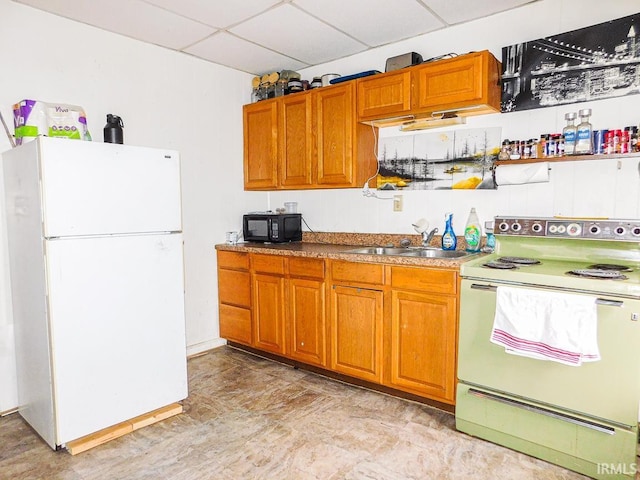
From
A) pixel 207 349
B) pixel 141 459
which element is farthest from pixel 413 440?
pixel 207 349

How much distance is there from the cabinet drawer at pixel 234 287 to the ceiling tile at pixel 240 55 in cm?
183

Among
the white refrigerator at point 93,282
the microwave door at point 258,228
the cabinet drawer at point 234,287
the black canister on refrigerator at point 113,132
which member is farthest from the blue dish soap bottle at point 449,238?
the black canister on refrigerator at point 113,132

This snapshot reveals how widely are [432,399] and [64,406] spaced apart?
206 cm

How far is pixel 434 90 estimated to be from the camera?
271 centimetres

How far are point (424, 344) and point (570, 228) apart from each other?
1.06 metres

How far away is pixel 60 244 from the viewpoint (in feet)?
6.85

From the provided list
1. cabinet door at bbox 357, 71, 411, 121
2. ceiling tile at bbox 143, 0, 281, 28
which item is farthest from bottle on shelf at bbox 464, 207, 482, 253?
ceiling tile at bbox 143, 0, 281, 28

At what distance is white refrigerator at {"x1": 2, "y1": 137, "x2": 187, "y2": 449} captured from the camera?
6.86 feet

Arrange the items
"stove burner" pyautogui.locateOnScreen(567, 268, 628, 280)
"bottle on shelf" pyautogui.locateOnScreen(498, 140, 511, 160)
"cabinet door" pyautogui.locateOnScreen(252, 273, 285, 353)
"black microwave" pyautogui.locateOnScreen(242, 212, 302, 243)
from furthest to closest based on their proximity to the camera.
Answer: "black microwave" pyautogui.locateOnScreen(242, 212, 302, 243) → "cabinet door" pyautogui.locateOnScreen(252, 273, 285, 353) → "bottle on shelf" pyautogui.locateOnScreen(498, 140, 511, 160) → "stove burner" pyautogui.locateOnScreen(567, 268, 628, 280)

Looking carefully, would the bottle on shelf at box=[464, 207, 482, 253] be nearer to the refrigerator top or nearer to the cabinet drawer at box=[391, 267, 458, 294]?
the cabinet drawer at box=[391, 267, 458, 294]

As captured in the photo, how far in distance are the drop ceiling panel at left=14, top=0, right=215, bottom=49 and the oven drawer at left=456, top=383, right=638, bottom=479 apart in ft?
9.64

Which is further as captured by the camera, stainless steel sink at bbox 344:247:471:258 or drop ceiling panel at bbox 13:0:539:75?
stainless steel sink at bbox 344:247:471:258

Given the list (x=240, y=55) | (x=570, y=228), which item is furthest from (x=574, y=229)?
(x=240, y=55)

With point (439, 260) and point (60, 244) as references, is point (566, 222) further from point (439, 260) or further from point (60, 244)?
point (60, 244)
